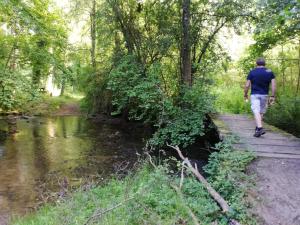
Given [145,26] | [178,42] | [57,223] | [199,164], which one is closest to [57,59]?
[145,26]

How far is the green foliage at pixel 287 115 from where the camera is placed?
961 centimetres

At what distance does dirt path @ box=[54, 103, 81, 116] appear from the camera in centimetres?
2266

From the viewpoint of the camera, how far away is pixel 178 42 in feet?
37.6

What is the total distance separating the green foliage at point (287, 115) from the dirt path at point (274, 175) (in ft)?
4.18

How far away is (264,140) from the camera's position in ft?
24.8

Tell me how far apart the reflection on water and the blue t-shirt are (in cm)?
436

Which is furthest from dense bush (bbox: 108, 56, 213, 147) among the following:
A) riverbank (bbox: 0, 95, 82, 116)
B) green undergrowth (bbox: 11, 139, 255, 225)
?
riverbank (bbox: 0, 95, 82, 116)

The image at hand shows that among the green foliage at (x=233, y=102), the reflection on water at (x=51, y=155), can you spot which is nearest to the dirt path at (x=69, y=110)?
the reflection on water at (x=51, y=155)

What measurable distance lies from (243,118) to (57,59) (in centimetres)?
763

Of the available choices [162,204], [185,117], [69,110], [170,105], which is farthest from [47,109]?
[162,204]

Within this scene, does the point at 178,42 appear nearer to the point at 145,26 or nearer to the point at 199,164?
the point at 145,26

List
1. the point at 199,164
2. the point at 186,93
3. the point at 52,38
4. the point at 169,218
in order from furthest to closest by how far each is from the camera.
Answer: the point at 52,38 → the point at 186,93 → the point at 199,164 → the point at 169,218

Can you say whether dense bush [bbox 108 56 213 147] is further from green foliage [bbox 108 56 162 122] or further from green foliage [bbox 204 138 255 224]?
green foliage [bbox 204 138 255 224]

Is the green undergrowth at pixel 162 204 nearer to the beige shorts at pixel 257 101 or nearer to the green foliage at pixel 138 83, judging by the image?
the beige shorts at pixel 257 101
